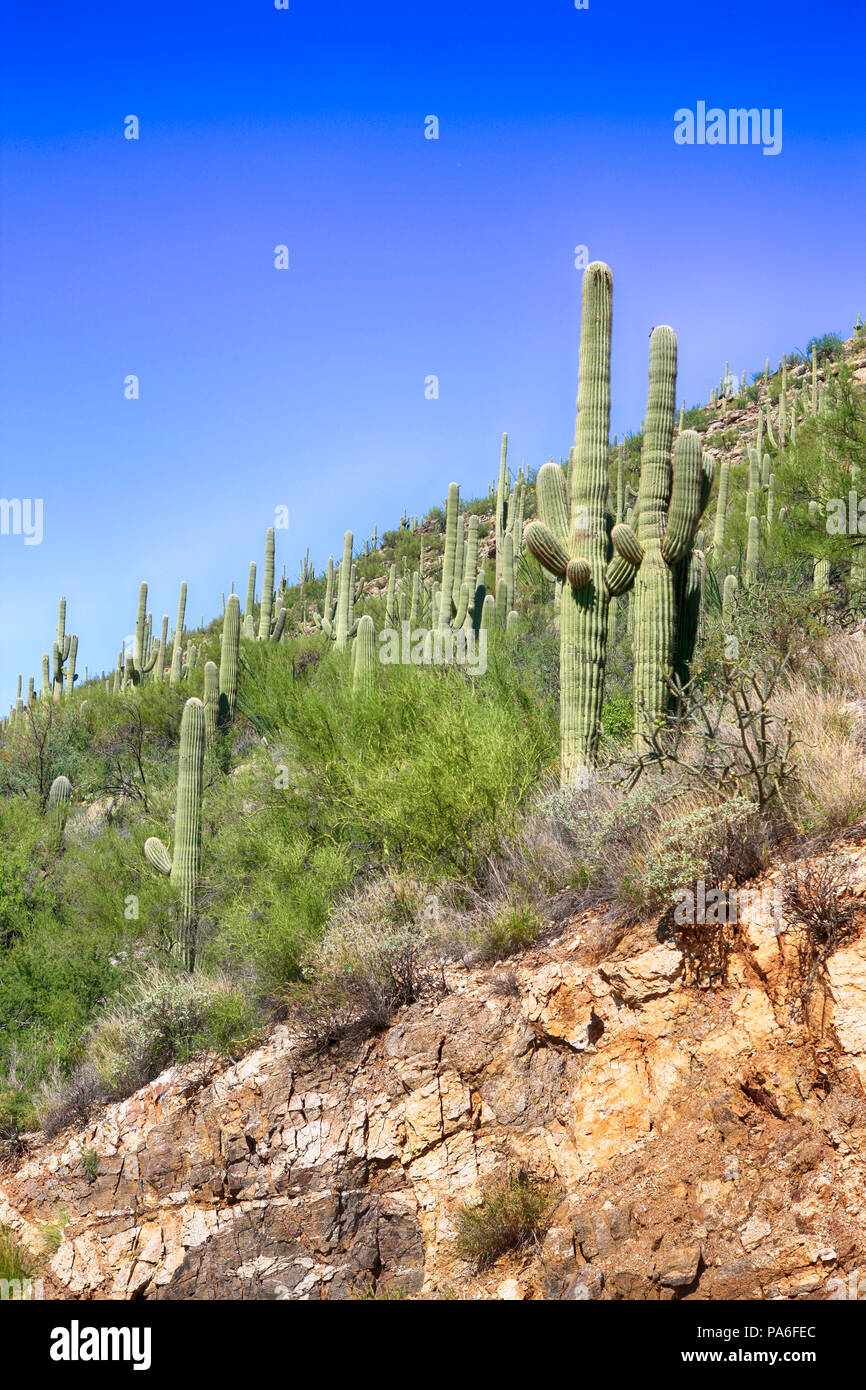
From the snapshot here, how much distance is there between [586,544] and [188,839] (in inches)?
242

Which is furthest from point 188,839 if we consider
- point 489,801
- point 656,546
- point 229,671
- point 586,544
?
point 229,671

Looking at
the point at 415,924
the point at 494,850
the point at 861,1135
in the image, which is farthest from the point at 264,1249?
the point at 861,1135

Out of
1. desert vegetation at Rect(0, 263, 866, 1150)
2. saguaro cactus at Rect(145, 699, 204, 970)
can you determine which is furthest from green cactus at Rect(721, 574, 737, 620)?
saguaro cactus at Rect(145, 699, 204, 970)

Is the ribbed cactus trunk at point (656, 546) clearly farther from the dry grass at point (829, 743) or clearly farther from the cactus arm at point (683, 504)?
the dry grass at point (829, 743)

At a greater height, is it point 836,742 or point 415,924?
point 836,742

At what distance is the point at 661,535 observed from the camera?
10.3 meters

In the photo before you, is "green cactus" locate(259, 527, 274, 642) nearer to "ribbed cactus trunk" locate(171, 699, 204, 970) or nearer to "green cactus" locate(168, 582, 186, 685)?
"green cactus" locate(168, 582, 186, 685)

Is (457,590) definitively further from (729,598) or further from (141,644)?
(141,644)

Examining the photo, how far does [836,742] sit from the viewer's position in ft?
24.6

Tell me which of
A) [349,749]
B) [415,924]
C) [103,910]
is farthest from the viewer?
[103,910]

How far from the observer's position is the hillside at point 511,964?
629 cm

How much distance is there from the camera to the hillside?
6293mm

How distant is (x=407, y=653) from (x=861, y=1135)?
9.90 metres
